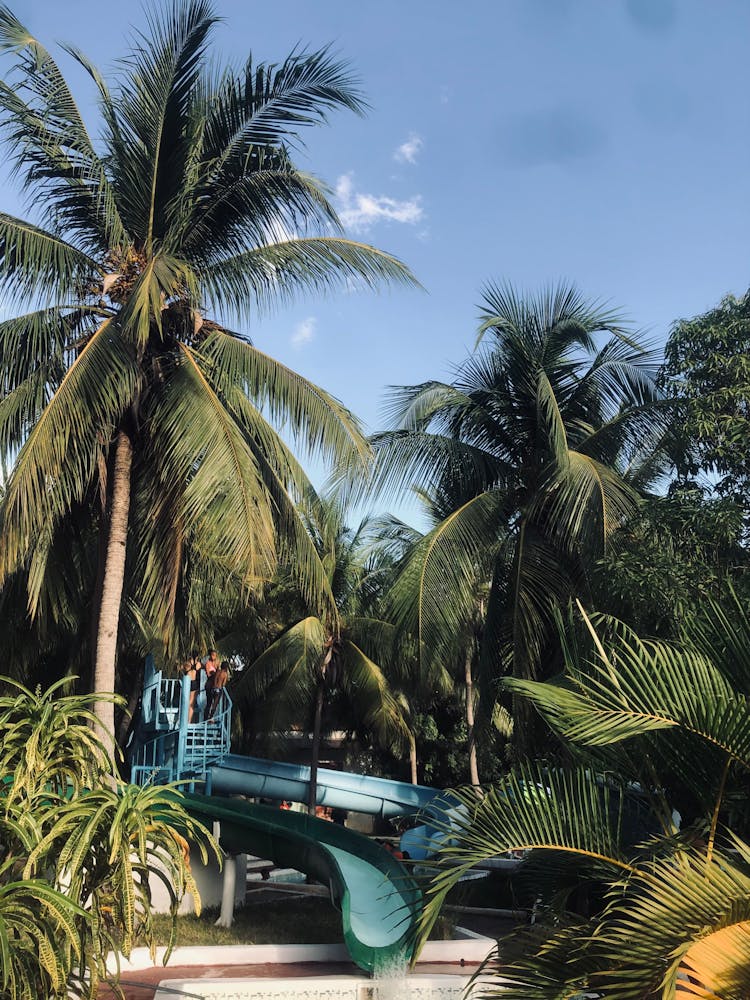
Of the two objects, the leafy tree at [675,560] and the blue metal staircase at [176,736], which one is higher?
the leafy tree at [675,560]

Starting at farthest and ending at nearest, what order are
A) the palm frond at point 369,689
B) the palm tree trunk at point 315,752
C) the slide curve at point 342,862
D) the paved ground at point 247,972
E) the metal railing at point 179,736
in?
1. the palm frond at point 369,689
2. the palm tree trunk at point 315,752
3. the metal railing at point 179,736
4. the slide curve at point 342,862
5. the paved ground at point 247,972

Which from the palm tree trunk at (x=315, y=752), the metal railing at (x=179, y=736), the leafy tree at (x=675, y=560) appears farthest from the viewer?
the palm tree trunk at (x=315, y=752)

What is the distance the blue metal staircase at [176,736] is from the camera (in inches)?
585

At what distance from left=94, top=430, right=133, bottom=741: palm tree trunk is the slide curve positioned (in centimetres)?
177

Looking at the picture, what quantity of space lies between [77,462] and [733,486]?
299 inches

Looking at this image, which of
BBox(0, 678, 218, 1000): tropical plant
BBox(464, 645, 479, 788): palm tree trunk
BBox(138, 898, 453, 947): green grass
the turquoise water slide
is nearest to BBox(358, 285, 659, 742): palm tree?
BBox(138, 898, 453, 947): green grass

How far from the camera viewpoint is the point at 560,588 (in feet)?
45.0

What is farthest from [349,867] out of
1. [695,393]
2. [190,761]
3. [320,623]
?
[320,623]

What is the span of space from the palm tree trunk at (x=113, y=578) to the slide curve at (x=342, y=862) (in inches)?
69.7

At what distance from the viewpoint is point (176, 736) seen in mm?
15398

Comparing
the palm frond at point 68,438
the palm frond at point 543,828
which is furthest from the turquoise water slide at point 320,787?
the palm frond at point 543,828

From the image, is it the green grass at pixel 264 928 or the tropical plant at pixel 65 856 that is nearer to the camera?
the tropical plant at pixel 65 856

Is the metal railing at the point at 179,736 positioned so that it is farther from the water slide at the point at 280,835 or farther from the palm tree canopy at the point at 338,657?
the palm tree canopy at the point at 338,657

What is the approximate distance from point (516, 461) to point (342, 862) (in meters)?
6.77
